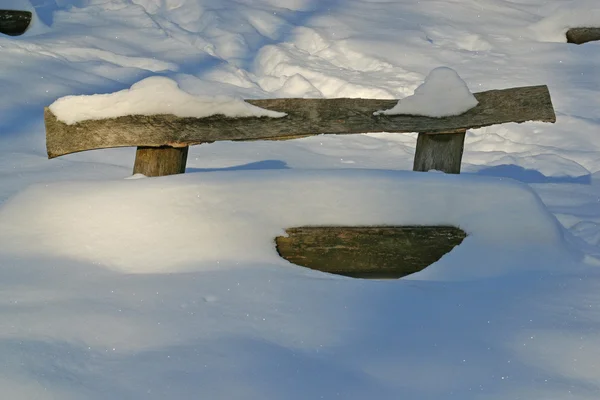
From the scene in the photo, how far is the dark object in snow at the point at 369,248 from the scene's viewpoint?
4.08m

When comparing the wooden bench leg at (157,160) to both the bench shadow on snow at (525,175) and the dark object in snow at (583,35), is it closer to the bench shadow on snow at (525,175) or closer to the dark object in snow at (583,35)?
the bench shadow on snow at (525,175)

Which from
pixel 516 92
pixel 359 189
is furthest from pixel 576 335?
pixel 516 92

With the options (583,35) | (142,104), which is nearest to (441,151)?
(142,104)

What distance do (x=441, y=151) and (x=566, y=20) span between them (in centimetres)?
758

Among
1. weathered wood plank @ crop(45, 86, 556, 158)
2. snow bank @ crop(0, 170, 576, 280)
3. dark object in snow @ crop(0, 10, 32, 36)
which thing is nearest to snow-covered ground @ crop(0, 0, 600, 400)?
snow bank @ crop(0, 170, 576, 280)

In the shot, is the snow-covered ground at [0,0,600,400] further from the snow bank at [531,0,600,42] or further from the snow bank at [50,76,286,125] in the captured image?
the snow bank at [531,0,600,42]

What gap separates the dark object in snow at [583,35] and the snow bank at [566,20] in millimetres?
54

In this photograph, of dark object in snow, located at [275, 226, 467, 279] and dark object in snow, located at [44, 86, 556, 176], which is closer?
dark object in snow, located at [275, 226, 467, 279]

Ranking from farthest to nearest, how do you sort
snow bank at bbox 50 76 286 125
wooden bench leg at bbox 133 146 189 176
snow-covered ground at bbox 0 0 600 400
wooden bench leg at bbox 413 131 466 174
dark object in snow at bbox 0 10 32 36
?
dark object in snow at bbox 0 10 32 36, wooden bench leg at bbox 413 131 466 174, wooden bench leg at bbox 133 146 189 176, snow bank at bbox 50 76 286 125, snow-covered ground at bbox 0 0 600 400

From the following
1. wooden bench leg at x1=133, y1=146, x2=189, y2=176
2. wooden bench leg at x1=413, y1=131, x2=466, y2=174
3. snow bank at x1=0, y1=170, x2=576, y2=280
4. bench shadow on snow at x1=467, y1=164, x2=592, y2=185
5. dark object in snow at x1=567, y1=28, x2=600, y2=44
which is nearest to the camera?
snow bank at x1=0, y1=170, x2=576, y2=280

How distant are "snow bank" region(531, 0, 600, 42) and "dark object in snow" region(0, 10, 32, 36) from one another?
22.0 ft

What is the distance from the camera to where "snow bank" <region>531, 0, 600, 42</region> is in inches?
435

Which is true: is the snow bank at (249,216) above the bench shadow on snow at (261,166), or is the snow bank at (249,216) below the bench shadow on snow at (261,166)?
above

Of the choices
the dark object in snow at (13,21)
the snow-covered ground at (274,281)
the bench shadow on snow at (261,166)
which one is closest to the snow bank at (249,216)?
the snow-covered ground at (274,281)
